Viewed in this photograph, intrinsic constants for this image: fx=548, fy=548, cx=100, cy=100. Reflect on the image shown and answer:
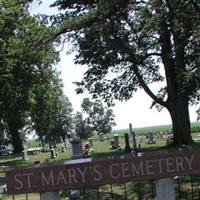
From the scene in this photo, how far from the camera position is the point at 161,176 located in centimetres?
712

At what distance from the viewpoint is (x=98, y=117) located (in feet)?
308

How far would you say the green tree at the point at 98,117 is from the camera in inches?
3654

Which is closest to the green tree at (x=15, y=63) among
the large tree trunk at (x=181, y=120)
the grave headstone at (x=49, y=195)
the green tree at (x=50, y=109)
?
the green tree at (x=50, y=109)

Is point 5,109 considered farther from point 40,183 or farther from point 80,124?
point 80,124

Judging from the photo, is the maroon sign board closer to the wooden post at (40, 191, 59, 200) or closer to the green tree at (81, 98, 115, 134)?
the wooden post at (40, 191, 59, 200)

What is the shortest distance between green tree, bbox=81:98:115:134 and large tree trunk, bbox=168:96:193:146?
57.9 m

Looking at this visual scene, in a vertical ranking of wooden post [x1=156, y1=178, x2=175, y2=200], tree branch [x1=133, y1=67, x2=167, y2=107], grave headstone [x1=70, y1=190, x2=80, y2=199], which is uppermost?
tree branch [x1=133, y1=67, x2=167, y2=107]

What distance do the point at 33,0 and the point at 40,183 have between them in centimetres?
2200

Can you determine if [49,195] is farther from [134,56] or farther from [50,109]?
[50,109]

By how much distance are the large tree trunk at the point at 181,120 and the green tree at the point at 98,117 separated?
57.9 m

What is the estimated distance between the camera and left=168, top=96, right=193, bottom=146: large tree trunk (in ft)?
108

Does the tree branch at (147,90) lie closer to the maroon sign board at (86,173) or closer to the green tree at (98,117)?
the maroon sign board at (86,173)

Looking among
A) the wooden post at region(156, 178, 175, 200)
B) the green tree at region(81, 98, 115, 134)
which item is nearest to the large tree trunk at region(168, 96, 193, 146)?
the wooden post at region(156, 178, 175, 200)

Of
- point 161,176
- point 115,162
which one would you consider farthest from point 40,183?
point 161,176
